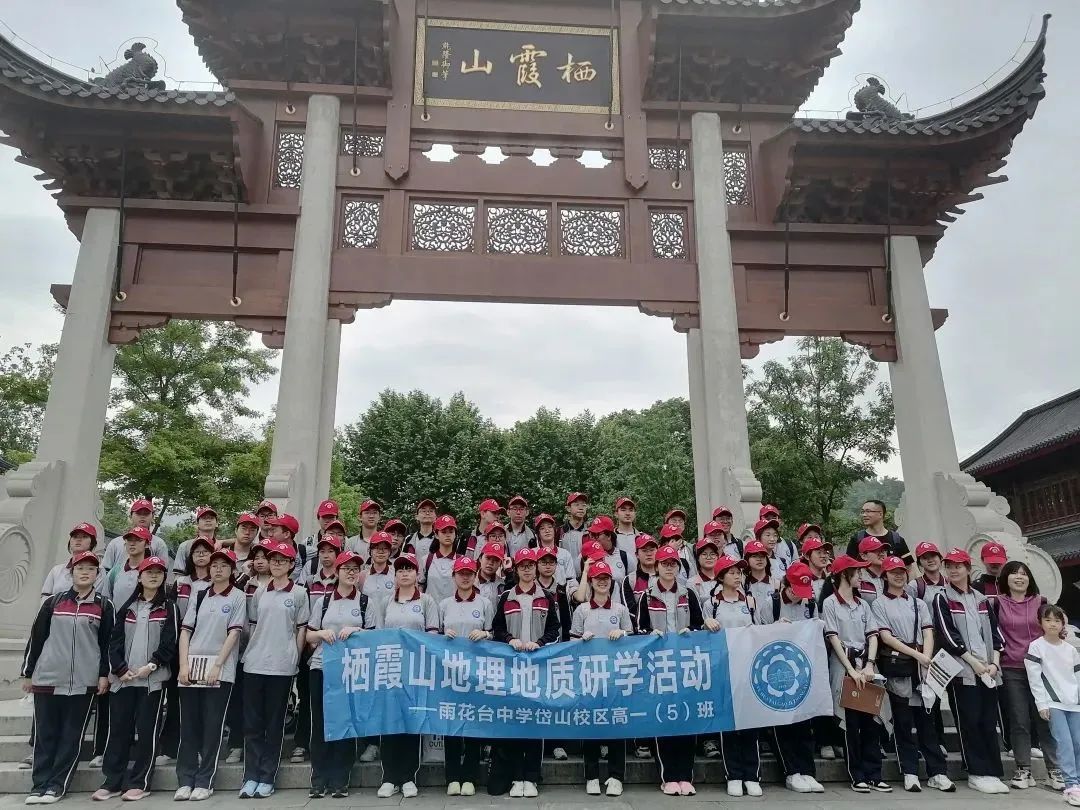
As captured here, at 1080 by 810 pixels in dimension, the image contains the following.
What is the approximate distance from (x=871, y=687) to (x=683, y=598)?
137 centimetres

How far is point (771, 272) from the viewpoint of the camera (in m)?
9.41

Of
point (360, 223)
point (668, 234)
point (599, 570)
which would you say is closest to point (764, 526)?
point (599, 570)

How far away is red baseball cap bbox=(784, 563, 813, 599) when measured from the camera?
5422 mm

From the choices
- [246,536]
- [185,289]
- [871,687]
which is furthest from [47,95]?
[871,687]

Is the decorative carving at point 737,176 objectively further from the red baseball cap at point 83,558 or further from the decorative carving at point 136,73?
the red baseball cap at point 83,558

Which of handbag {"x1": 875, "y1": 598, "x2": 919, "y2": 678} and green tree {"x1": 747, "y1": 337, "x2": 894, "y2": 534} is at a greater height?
green tree {"x1": 747, "y1": 337, "x2": 894, "y2": 534}

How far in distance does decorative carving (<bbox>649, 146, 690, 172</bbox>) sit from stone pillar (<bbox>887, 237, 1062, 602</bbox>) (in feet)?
9.55

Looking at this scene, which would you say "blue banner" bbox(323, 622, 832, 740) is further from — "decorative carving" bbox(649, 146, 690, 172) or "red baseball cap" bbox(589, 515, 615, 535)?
"decorative carving" bbox(649, 146, 690, 172)

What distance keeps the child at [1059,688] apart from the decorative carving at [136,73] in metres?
10.4

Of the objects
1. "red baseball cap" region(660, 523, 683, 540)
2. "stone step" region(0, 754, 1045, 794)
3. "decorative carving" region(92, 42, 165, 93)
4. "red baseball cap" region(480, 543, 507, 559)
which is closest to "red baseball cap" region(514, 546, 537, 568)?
"red baseball cap" region(480, 543, 507, 559)

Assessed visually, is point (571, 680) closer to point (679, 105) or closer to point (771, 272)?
point (771, 272)

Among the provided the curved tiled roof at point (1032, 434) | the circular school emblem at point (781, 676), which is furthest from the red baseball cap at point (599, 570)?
the curved tiled roof at point (1032, 434)

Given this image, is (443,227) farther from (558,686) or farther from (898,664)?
(898,664)

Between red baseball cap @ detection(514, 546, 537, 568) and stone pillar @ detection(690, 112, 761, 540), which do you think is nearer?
red baseball cap @ detection(514, 546, 537, 568)
